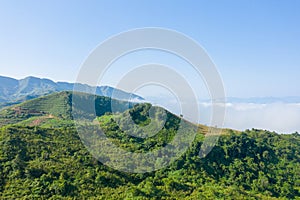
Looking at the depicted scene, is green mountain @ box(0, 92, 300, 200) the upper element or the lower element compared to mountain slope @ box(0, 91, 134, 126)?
lower

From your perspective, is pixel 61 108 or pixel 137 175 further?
pixel 61 108

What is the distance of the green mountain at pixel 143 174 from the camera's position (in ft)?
63.8

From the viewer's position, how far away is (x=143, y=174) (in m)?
23.7

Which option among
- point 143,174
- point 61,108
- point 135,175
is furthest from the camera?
point 61,108

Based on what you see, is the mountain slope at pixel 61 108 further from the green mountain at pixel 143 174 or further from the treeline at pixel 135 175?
the treeline at pixel 135 175

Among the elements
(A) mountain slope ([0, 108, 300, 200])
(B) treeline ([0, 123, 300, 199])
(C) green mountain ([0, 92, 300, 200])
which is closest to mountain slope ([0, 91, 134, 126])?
(C) green mountain ([0, 92, 300, 200])

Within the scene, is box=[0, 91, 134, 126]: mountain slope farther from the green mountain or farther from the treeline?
the treeline

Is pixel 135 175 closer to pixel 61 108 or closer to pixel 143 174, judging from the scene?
pixel 143 174

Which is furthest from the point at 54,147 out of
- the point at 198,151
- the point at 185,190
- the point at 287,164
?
the point at 287,164

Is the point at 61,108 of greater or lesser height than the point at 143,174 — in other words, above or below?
above

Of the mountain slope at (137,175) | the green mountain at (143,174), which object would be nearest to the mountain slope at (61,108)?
the green mountain at (143,174)

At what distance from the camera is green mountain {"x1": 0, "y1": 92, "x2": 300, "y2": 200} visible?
19453 millimetres

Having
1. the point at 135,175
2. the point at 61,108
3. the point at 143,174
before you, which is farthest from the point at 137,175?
the point at 61,108

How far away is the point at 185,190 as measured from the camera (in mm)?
21688
